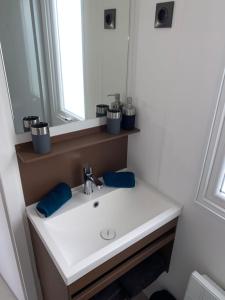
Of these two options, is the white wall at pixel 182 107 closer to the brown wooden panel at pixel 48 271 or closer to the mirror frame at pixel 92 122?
the mirror frame at pixel 92 122

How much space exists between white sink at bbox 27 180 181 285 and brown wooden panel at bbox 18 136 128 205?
89 mm

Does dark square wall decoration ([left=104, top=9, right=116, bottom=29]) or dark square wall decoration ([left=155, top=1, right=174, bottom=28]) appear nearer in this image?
dark square wall decoration ([left=155, top=1, right=174, bottom=28])

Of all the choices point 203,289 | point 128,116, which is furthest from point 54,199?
point 203,289

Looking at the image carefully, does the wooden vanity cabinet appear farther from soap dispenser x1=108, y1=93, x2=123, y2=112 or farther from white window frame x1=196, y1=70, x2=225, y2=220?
soap dispenser x1=108, y1=93, x2=123, y2=112

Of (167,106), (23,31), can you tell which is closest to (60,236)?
(167,106)

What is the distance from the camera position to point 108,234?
125cm

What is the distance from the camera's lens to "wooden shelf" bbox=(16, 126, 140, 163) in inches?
39.9

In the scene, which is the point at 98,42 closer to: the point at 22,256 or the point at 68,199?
the point at 68,199

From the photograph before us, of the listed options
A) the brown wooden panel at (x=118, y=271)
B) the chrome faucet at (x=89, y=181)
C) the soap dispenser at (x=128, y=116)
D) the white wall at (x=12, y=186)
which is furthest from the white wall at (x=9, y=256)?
the soap dispenser at (x=128, y=116)

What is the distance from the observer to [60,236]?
1.12 meters

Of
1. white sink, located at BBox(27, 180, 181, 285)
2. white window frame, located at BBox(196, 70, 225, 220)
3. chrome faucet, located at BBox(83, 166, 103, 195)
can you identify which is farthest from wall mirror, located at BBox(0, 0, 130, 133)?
white window frame, located at BBox(196, 70, 225, 220)

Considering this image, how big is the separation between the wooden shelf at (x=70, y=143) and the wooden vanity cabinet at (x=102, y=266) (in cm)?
42

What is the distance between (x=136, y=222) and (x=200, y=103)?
0.74 m

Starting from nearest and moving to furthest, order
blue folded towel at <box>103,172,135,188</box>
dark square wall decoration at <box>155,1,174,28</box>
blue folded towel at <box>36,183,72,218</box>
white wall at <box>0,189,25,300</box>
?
dark square wall decoration at <box>155,1,174,28</box> < blue folded towel at <box>36,183,72,218</box> < white wall at <box>0,189,25,300</box> < blue folded towel at <box>103,172,135,188</box>
